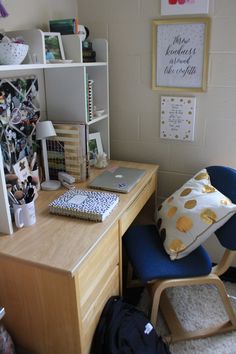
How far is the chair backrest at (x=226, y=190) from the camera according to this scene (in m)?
1.52

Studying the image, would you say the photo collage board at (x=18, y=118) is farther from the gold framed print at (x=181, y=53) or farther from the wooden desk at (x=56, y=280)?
the gold framed print at (x=181, y=53)

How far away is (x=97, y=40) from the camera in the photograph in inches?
77.3

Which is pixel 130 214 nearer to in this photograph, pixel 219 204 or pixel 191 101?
pixel 219 204

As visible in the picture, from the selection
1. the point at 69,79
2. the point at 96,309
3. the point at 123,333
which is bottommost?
the point at 123,333

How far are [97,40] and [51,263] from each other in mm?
1415

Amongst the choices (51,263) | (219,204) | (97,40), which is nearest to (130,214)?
(219,204)

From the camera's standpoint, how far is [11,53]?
122 cm

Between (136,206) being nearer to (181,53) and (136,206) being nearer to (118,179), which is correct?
(118,179)

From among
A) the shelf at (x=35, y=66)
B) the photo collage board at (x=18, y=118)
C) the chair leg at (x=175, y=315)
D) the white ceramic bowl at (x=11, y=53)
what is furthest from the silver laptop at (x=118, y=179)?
the white ceramic bowl at (x=11, y=53)

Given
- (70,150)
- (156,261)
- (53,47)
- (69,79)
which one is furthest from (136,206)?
(53,47)

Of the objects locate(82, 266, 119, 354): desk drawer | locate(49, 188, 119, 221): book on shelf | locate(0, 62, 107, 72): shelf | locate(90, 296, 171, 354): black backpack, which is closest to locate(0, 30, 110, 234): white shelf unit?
locate(0, 62, 107, 72): shelf

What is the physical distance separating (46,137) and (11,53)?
567mm

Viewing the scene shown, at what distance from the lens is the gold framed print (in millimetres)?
1825

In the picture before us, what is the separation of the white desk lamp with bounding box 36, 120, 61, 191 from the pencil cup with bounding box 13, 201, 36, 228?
1.20ft
